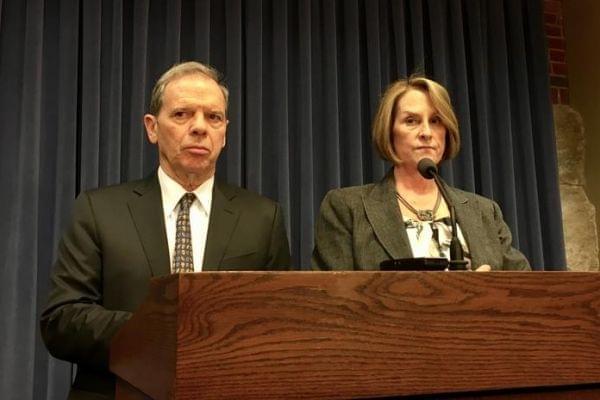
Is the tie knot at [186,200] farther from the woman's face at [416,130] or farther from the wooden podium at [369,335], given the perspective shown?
the wooden podium at [369,335]

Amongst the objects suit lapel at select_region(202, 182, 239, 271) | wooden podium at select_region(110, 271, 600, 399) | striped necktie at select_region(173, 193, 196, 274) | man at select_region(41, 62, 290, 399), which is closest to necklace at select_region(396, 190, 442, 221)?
man at select_region(41, 62, 290, 399)

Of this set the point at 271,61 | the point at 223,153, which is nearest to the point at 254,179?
the point at 223,153

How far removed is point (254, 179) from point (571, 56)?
1.71 metres

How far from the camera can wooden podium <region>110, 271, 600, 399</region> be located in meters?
0.71

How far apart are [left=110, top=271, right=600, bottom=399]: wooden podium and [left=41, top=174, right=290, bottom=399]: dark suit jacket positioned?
2.03 feet

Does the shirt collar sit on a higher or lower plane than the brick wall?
lower

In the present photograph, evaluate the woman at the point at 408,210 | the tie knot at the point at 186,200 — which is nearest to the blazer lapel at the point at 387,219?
the woman at the point at 408,210

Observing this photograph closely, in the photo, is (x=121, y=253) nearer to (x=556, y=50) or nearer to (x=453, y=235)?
(x=453, y=235)

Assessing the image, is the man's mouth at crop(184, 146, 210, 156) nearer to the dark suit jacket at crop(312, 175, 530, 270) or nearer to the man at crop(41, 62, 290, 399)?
the man at crop(41, 62, 290, 399)

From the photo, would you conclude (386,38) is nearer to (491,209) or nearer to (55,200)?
(491,209)

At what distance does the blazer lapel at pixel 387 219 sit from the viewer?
1757 millimetres

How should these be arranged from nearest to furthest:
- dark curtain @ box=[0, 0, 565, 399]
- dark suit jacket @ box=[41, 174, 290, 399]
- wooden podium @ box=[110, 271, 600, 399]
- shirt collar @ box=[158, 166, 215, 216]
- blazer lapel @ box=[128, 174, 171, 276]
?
wooden podium @ box=[110, 271, 600, 399]
dark suit jacket @ box=[41, 174, 290, 399]
blazer lapel @ box=[128, 174, 171, 276]
shirt collar @ box=[158, 166, 215, 216]
dark curtain @ box=[0, 0, 565, 399]

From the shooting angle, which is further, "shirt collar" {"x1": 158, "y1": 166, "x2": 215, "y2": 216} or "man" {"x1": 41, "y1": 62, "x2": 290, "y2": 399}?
"shirt collar" {"x1": 158, "y1": 166, "x2": 215, "y2": 216}

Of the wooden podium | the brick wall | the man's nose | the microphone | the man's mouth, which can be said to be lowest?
the wooden podium
